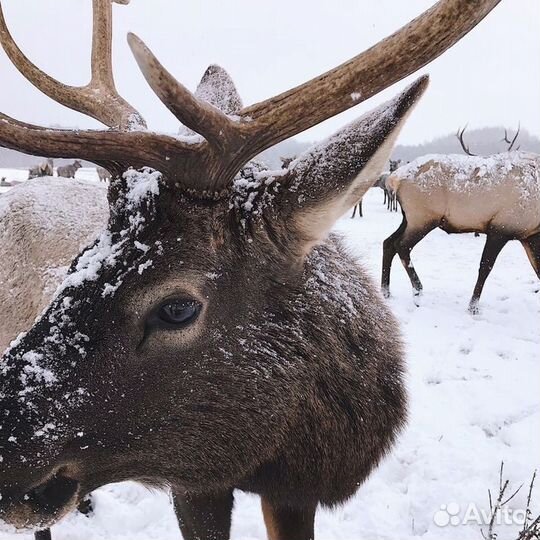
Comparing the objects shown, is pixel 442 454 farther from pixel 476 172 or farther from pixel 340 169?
pixel 476 172

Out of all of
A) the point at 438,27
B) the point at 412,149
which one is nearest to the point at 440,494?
the point at 438,27

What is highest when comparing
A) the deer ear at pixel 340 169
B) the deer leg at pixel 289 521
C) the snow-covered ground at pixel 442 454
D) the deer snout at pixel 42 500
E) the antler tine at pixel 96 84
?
the antler tine at pixel 96 84

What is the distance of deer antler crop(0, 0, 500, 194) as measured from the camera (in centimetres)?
133

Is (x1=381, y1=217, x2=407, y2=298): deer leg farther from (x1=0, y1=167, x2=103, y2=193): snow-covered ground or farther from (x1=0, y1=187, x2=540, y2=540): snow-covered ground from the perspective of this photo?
(x1=0, y1=167, x2=103, y2=193): snow-covered ground

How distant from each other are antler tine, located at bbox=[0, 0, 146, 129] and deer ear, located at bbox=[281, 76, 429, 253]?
103 cm

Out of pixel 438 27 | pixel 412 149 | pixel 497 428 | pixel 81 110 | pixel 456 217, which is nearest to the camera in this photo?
→ pixel 438 27

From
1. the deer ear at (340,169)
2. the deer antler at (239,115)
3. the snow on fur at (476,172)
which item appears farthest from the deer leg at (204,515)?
the snow on fur at (476,172)

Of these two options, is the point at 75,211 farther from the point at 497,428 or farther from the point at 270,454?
the point at 497,428

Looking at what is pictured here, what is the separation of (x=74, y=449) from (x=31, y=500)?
19cm

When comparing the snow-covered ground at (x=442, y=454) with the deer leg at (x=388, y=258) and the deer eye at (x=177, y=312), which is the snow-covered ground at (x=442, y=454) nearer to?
the deer leg at (x=388, y=258)

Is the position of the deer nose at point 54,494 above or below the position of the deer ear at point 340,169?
below

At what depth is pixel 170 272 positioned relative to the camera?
5.12 feet

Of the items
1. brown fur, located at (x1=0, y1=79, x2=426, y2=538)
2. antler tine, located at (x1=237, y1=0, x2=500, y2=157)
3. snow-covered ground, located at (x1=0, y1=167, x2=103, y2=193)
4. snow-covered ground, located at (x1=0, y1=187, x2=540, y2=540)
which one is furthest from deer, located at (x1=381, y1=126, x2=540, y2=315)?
snow-covered ground, located at (x1=0, y1=167, x2=103, y2=193)

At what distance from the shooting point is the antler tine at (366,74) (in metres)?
1.32
